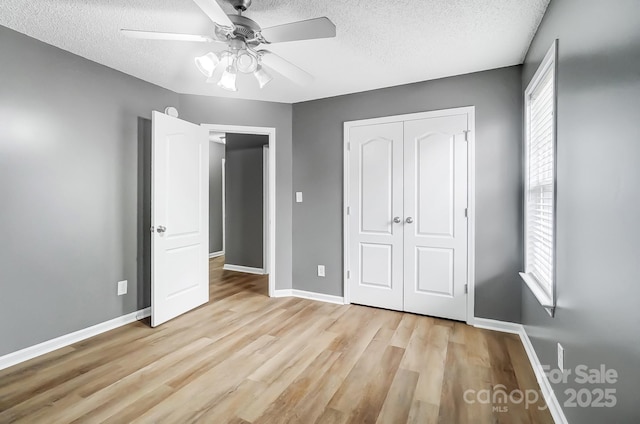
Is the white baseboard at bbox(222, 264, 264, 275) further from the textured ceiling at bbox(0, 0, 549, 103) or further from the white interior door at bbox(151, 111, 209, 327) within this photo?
the textured ceiling at bbox(0, 0, 549, 103)

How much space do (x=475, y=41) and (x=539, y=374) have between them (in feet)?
7.93

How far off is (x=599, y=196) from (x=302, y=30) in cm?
161

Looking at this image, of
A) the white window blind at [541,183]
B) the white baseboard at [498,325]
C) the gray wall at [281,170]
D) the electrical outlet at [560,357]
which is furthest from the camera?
the gray wall at [281,170]

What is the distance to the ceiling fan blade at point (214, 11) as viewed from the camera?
141cm

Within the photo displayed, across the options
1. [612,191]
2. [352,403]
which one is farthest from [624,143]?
[352,403]

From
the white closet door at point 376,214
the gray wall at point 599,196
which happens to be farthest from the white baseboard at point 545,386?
the white closet door at point 376,214

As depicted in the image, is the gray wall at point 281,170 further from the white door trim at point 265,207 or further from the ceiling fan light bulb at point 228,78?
the ceiling fan light bulb at point 228,78

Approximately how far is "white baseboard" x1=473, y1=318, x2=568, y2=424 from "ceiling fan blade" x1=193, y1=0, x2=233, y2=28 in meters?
2.67

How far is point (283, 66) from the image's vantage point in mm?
2100

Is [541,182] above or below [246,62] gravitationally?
below

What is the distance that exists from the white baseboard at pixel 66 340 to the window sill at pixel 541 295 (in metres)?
3.44

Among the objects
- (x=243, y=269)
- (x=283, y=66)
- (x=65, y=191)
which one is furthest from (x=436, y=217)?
(x=243, y=269)

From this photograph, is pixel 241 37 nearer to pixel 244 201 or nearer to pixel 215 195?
pixel 244 201

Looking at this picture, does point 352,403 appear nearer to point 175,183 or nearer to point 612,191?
point 612,191
